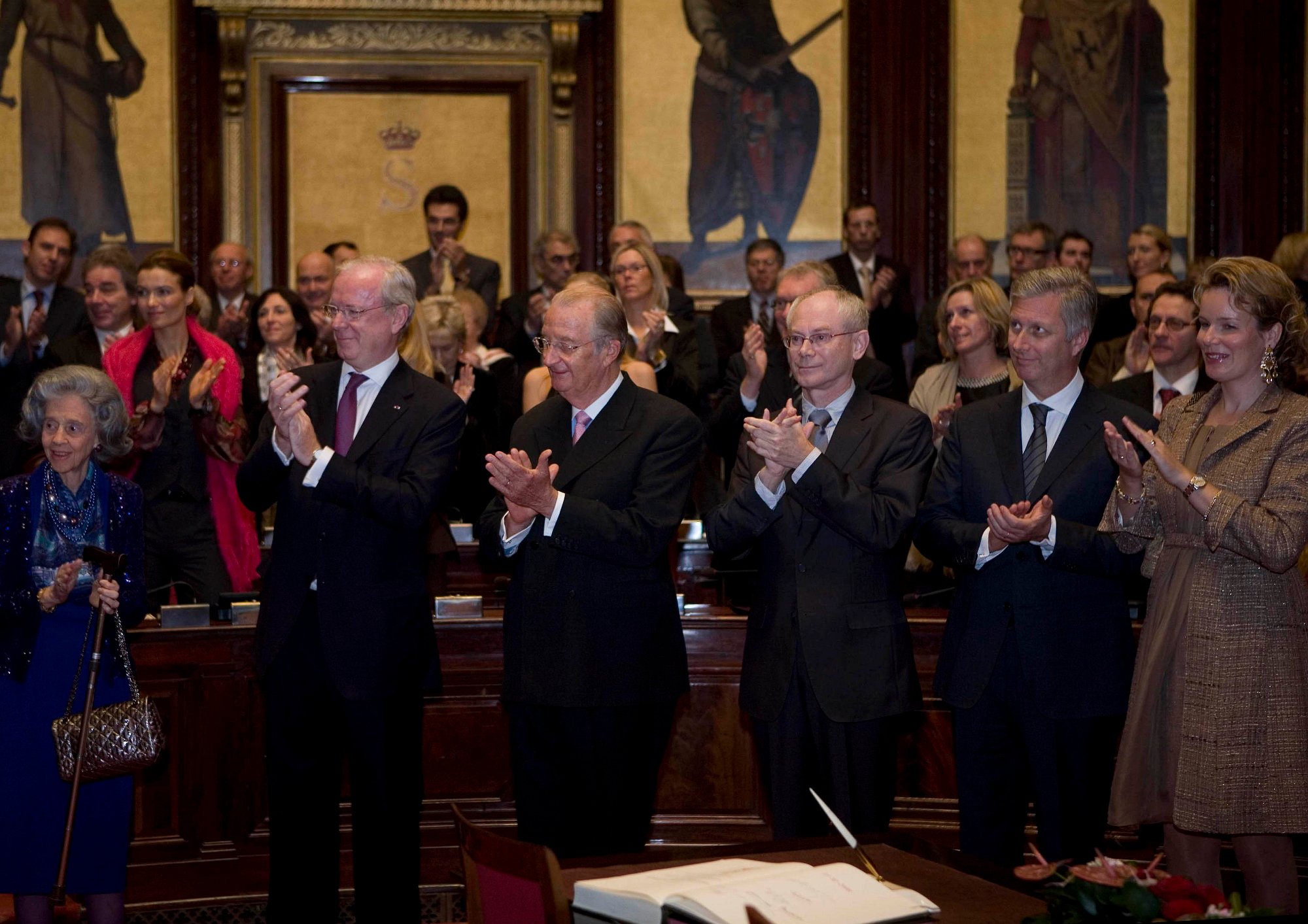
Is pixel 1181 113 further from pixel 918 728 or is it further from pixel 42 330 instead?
pixel 42 330

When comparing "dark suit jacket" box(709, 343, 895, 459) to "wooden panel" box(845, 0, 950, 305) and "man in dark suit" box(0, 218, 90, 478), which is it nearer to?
"man in dark suit" box(0, 218, 90, 478)

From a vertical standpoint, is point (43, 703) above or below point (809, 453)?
below

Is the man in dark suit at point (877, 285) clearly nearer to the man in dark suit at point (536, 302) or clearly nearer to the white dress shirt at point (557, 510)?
the man in dark suit at point (536, 302)

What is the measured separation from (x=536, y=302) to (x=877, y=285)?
1811mm

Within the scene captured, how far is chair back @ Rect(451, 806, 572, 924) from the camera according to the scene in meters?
2.06

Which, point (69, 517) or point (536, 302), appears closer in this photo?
point (69, 517)

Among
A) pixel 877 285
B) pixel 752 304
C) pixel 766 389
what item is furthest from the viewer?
pixel 877 285

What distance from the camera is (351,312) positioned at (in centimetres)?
385

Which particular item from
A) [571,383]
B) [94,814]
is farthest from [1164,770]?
[94,814]

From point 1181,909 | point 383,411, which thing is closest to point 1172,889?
point 1181,909

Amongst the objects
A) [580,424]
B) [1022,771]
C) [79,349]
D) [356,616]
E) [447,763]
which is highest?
[79,349]

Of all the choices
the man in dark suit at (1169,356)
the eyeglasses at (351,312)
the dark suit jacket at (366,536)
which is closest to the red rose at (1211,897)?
the dark suit jacket at (366,536)

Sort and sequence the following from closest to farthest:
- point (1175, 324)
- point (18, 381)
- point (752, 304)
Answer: point (1175, 324) → point (18, 381) → point (752, 304)

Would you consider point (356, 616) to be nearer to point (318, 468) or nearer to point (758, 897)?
point (318, 468)
